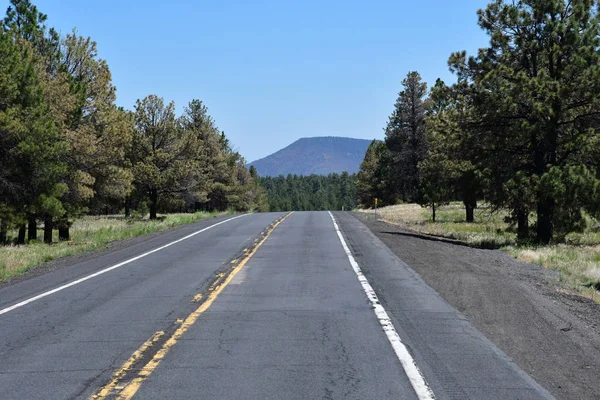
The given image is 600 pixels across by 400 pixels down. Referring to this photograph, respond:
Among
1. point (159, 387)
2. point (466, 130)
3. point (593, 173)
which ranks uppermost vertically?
point (466, 130)

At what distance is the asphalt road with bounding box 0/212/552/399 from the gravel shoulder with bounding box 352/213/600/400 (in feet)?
1.11

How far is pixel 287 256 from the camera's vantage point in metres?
17.4

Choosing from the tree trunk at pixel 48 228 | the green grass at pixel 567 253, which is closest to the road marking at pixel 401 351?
the green grass at pixel 567 253

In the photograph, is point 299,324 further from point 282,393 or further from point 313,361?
point 282,393

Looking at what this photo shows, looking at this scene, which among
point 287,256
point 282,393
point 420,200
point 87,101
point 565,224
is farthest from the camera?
point 420,200

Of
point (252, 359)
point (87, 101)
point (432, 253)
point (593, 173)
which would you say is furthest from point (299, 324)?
point (87, 101)

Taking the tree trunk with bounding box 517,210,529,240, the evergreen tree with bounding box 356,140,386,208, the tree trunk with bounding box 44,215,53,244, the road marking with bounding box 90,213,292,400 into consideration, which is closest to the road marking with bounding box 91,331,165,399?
the road marking with bounding box 90,213,292,400

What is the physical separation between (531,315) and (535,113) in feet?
52.1

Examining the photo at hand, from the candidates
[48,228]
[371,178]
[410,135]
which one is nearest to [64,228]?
[48,228]

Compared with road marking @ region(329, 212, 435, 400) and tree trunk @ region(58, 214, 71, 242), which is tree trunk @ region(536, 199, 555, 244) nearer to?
road marking @ region(329, 212, 435, 400)

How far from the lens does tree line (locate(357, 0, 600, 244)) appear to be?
22688 millimetres

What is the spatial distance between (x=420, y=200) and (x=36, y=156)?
30990 millimetres

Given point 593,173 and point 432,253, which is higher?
point 593,173

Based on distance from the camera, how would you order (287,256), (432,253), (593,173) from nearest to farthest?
(287,256)
(432,253)
(593,173)
